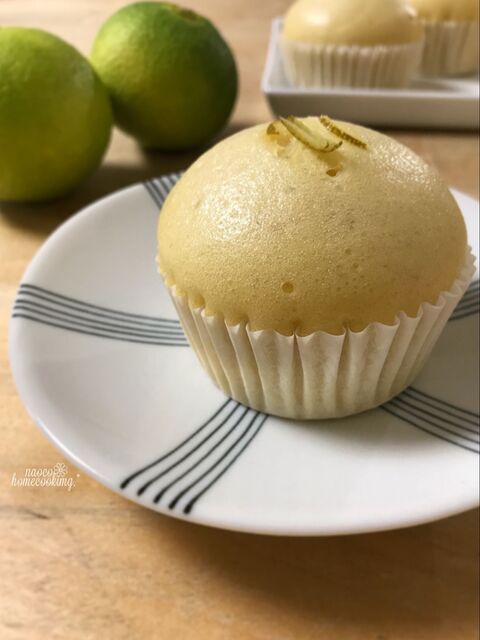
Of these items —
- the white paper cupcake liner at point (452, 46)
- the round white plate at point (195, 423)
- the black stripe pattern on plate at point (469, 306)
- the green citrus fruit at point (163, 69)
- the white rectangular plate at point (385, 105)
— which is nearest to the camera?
the round white plate at point (195, 423)

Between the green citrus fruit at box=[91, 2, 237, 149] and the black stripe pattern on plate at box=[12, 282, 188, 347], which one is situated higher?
the green citrus fruit at box=[91, 2, 237, 149]

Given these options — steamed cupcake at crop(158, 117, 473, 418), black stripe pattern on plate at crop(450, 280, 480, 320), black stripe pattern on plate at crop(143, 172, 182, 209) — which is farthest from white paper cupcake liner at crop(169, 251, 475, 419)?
black stripe pattern on plate at crop(143, 172, 182, 209)

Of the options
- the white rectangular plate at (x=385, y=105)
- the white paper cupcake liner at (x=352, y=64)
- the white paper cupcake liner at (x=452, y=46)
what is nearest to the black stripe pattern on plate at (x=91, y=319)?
the white rectangular plate at (x=385, y=105)

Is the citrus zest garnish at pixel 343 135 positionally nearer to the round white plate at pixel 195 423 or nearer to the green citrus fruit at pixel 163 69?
the round white plate at pixel 195 423

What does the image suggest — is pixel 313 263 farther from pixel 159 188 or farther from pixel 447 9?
pixel 447 9

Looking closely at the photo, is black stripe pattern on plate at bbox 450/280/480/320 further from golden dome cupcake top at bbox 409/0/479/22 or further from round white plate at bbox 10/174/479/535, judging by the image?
golden dome cupcake top at bbox 409/0/479/22

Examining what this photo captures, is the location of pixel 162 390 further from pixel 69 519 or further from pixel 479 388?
pixel 479 388
